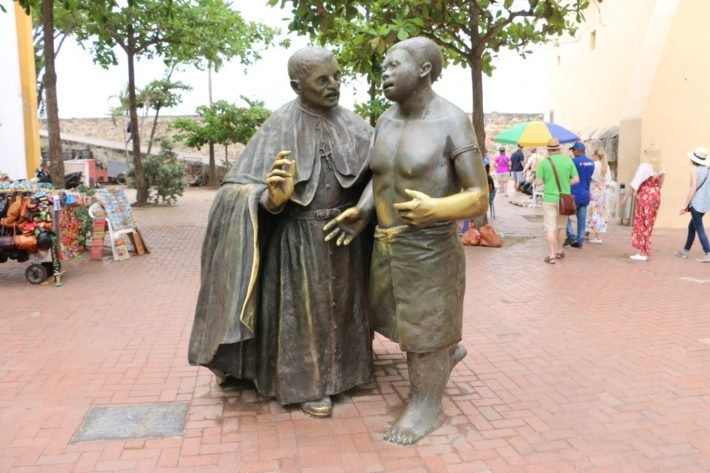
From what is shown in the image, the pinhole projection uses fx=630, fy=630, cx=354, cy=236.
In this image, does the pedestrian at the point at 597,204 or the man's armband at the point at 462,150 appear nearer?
the man's armband at the point at 462,150

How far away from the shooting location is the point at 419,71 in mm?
3115

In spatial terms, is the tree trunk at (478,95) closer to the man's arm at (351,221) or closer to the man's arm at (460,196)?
the man's arm at (351,221)

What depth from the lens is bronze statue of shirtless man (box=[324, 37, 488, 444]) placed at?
309cm

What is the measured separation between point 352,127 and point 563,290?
438 centimetres

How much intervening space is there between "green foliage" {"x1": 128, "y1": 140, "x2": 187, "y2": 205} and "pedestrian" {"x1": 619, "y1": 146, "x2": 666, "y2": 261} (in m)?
11.3

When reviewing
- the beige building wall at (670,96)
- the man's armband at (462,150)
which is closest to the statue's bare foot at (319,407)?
the man's armband at (462,150)

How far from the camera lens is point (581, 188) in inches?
388

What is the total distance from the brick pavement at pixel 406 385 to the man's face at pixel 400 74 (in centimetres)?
182

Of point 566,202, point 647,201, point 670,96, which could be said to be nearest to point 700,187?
point 647,201

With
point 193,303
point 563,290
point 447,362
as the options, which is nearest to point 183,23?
point 193,303

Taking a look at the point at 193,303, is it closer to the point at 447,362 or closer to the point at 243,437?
the point at 243,437

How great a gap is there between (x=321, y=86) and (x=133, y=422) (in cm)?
218

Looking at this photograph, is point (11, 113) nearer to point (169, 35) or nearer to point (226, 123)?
point (169, 35)

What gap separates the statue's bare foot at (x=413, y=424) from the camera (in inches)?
130
